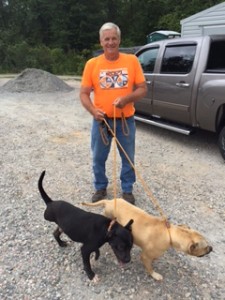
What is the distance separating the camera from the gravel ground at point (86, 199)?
3033 millimetres

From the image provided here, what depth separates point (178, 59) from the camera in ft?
21.1

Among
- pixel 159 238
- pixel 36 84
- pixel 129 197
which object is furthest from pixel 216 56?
pixel 36 84

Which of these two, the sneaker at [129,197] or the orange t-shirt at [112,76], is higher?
the orange t-shirt at [112,76]

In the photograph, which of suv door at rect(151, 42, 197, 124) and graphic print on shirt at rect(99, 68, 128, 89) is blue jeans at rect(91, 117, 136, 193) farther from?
suv door at rect(151, 42, 197, 124)

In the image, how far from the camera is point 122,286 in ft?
9.96

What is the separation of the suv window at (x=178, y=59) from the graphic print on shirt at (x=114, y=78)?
264 centimetres

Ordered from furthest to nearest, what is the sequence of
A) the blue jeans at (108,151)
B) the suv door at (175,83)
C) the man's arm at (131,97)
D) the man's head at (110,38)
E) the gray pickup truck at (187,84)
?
the suv door at (175,83), the gray pickup truck at (187,84), the blue jeans at (108,151), the man's arm at (131,97), the man's head at (110,38)

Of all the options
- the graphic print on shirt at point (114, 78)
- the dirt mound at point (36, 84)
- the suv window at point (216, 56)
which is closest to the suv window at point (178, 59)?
the suv window at point (216, 56)

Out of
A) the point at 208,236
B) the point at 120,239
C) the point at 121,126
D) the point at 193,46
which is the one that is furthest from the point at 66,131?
the point at 120,239

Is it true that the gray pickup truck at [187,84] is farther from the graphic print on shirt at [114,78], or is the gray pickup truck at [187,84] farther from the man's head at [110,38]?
the man's head at [110,38]

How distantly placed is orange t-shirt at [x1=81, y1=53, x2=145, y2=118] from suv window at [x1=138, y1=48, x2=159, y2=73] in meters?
3.39

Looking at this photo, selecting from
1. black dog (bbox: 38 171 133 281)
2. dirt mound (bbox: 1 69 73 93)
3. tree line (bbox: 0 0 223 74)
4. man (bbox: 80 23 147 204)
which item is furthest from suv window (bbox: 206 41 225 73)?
tree line (bbox: 0 0 223 74)

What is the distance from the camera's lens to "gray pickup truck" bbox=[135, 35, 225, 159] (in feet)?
18.4

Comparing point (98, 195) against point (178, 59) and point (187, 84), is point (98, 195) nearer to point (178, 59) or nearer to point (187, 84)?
point (187, 84)
